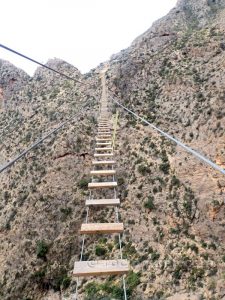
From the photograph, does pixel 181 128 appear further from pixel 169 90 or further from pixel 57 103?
pixel 57 103

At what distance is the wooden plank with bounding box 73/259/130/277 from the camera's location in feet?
34.9

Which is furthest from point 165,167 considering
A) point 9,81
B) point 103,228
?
point 9,81

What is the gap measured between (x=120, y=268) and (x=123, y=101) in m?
32.4

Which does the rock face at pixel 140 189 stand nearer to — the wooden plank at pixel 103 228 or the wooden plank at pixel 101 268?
the wooden plank at pixel 103 228

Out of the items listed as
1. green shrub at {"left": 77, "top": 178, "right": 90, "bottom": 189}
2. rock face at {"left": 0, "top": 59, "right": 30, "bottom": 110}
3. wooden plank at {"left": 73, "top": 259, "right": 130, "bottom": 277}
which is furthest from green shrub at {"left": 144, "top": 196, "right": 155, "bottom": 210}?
rock face at {"left": 0, "top": 59, "right": 30, "bottom": 110}

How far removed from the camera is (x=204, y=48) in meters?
42.0

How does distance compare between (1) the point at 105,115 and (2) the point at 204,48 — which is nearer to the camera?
(1) the point at 105,115

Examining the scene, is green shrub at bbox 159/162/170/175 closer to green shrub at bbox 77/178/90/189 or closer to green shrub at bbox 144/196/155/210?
green shrub at bbox 144/196/155/210

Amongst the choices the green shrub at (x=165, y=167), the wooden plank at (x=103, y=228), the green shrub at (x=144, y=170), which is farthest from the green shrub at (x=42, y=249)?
the wooden plank at (x=103, y=228)

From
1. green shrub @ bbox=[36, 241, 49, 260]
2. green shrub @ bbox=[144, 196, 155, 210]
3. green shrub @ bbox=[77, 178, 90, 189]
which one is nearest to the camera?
green shrub @ bbox=[36, 241, 49, 260]

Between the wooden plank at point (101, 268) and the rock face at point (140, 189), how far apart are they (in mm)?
8521

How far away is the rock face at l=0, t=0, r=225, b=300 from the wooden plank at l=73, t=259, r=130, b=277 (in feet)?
28.0

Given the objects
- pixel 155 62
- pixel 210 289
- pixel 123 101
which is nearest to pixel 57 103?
pixel 123 101

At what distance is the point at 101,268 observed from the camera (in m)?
10.8
